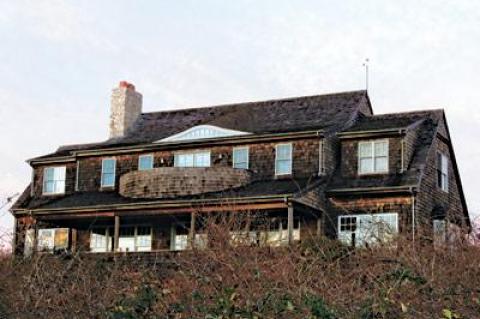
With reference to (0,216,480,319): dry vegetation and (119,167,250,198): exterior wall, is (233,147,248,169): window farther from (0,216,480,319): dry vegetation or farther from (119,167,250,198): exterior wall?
(0,216,480,319): dry vegetation

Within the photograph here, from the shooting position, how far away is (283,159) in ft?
105

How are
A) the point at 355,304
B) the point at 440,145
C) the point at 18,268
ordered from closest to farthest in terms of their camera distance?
the point at 355,304 → the point at 18,268 → the point at 440,145

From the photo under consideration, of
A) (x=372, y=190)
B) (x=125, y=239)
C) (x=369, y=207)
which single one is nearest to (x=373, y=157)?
(x=372, y=190)

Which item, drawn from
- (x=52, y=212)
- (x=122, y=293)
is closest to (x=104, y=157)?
(x=52, y=212)

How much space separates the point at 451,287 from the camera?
8.97 metres

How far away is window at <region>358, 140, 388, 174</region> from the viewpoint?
3112 centimetres

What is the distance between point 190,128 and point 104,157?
160 inches

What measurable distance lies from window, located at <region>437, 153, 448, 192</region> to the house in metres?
0.05

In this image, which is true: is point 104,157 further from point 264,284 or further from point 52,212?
point 264,284

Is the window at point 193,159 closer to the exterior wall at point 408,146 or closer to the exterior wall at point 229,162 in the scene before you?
the exterior wall at point 229,162

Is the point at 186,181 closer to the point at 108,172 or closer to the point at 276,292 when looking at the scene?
the point at 108,172

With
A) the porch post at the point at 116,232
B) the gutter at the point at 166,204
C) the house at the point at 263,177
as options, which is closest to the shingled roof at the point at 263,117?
the house at the point at 263,177

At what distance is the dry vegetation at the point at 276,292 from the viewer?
334 inches

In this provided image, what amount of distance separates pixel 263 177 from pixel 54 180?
10.4m
